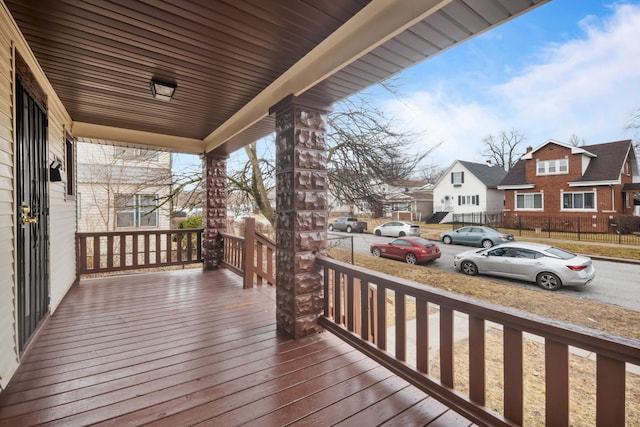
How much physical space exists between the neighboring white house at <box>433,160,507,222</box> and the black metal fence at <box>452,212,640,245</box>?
6636mm

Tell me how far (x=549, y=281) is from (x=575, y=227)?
2557 millimetres

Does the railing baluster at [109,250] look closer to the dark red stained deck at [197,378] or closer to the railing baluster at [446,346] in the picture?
the dark red stained deck at [197,378]

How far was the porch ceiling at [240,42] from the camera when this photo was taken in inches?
64.8

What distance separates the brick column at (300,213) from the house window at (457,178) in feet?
59.4

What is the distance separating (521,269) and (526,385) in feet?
12.7

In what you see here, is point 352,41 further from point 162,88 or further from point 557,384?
point 557,384

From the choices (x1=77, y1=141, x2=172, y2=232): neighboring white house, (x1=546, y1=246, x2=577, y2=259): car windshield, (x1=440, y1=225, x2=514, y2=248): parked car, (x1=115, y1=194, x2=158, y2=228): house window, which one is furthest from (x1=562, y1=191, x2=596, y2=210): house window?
(x1=115, y1=194, x2=158, y2=228): house window

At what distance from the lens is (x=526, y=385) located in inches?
126

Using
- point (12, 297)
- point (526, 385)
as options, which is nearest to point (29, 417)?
point (12, 297)

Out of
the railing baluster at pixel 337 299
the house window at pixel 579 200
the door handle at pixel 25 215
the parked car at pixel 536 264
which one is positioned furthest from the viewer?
the house window at pixel 579 200

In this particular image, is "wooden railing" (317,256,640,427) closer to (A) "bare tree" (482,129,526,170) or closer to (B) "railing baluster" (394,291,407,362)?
(B) "railing baluster" (394,291,407,362)

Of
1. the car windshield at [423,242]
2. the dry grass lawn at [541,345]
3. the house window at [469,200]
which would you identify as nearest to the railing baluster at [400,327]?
the dry grass lawn at [541,345]

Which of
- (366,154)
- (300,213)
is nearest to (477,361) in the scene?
(300,213)

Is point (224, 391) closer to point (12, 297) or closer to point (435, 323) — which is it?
point (12, 297)
